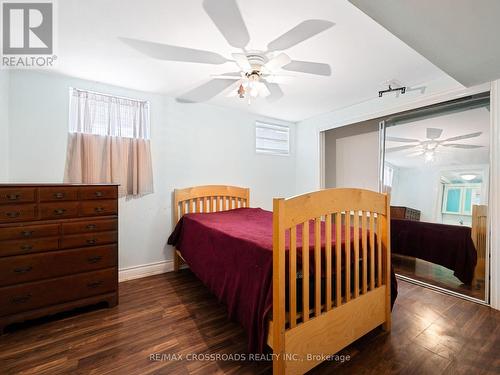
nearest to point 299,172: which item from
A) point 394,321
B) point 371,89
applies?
point 371,89

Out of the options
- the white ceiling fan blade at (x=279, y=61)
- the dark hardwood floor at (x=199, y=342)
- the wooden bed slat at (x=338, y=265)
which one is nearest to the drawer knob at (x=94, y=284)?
the dark hardwood floor at (x=199, y=342)

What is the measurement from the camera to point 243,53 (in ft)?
6.32

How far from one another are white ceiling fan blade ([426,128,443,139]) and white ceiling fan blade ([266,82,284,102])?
1.80 metres

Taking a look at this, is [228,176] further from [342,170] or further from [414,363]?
[414,363]

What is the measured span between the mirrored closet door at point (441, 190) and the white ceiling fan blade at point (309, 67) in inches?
54.2

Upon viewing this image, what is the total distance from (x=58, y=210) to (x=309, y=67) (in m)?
2.57

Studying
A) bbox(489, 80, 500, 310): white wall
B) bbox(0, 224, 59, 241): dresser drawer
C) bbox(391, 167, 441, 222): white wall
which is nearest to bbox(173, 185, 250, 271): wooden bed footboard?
bbox(0, 224, 59, 241): dresser drawer

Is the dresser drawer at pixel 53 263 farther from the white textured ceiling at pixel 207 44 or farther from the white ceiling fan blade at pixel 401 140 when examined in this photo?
the white ceiling fan blade at pixel 401 140

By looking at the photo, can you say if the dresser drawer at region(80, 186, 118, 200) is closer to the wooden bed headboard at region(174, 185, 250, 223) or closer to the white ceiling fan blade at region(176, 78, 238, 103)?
the wooden bed headboard at region(174, 185, 250, 223)

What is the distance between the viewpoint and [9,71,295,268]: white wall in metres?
2.27

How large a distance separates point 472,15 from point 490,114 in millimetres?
1226

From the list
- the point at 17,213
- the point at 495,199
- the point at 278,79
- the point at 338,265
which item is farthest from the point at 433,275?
the point at 17,213

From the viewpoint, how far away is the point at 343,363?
1.45m

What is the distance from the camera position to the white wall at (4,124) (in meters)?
2.05
